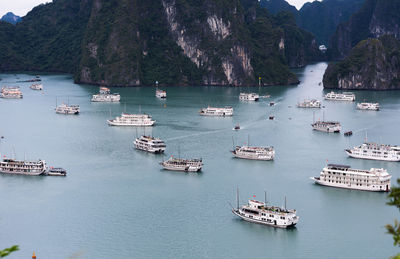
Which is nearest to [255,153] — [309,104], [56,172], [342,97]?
[56,172]

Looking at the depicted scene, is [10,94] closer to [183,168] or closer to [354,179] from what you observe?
[183,168]

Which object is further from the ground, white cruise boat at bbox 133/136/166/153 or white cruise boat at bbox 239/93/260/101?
white cruise boat at bbox 239/93/260/101

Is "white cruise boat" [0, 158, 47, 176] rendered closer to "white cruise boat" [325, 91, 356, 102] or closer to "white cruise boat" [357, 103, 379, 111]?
"white cruise boat" [357, 103, 379, 111]

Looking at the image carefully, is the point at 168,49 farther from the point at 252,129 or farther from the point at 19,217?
the point at 19,217

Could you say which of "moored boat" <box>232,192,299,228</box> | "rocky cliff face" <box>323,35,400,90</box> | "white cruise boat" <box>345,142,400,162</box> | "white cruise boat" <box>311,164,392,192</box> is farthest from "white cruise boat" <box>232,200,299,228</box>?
"rocky cliff face" <box>323,35,400,90</box>

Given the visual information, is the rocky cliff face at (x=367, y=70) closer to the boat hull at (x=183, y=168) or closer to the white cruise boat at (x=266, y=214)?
the boat hull at (x=183, y=168)

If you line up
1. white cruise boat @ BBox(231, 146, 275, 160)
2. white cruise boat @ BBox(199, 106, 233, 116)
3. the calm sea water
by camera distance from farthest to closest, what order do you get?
white cruise boat @ BBox(199, 106, 233, 116) < white cruise boat @ BBox(231, 146, 275, 160) < the calm sea water

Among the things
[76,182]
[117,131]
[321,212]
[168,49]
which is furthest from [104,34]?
[321,212]

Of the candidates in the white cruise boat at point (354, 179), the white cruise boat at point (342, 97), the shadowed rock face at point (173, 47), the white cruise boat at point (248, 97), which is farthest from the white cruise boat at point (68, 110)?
the white cruise boat at point (354, 179)
